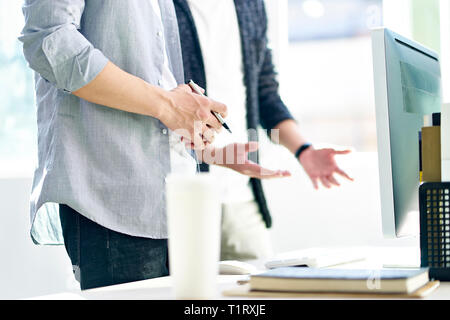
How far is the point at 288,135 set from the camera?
144 cm

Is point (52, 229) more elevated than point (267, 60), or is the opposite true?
point (267, 60)

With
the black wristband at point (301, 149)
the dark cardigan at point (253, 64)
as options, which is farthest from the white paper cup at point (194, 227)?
the dark cardigan at point (253, 64)

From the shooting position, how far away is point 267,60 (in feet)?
5.95

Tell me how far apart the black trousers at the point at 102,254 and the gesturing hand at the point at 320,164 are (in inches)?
13.5

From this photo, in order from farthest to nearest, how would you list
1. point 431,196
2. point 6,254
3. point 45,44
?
1. point 6,254
2. point 45,44
3. point 431,196

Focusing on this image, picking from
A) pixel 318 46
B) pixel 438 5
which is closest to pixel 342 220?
pixel 318 46

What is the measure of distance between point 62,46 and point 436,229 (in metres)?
0.69

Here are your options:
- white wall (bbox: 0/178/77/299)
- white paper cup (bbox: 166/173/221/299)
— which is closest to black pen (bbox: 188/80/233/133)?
white paper cup (bbox: 166/173/221/299)

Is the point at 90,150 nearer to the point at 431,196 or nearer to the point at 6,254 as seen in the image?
the point at 431,196

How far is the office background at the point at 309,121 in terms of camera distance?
255cm

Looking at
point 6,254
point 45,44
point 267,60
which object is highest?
point 267,60

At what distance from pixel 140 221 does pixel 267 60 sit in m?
0.87

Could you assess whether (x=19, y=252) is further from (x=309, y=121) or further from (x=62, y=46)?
(x=62, y=46)
